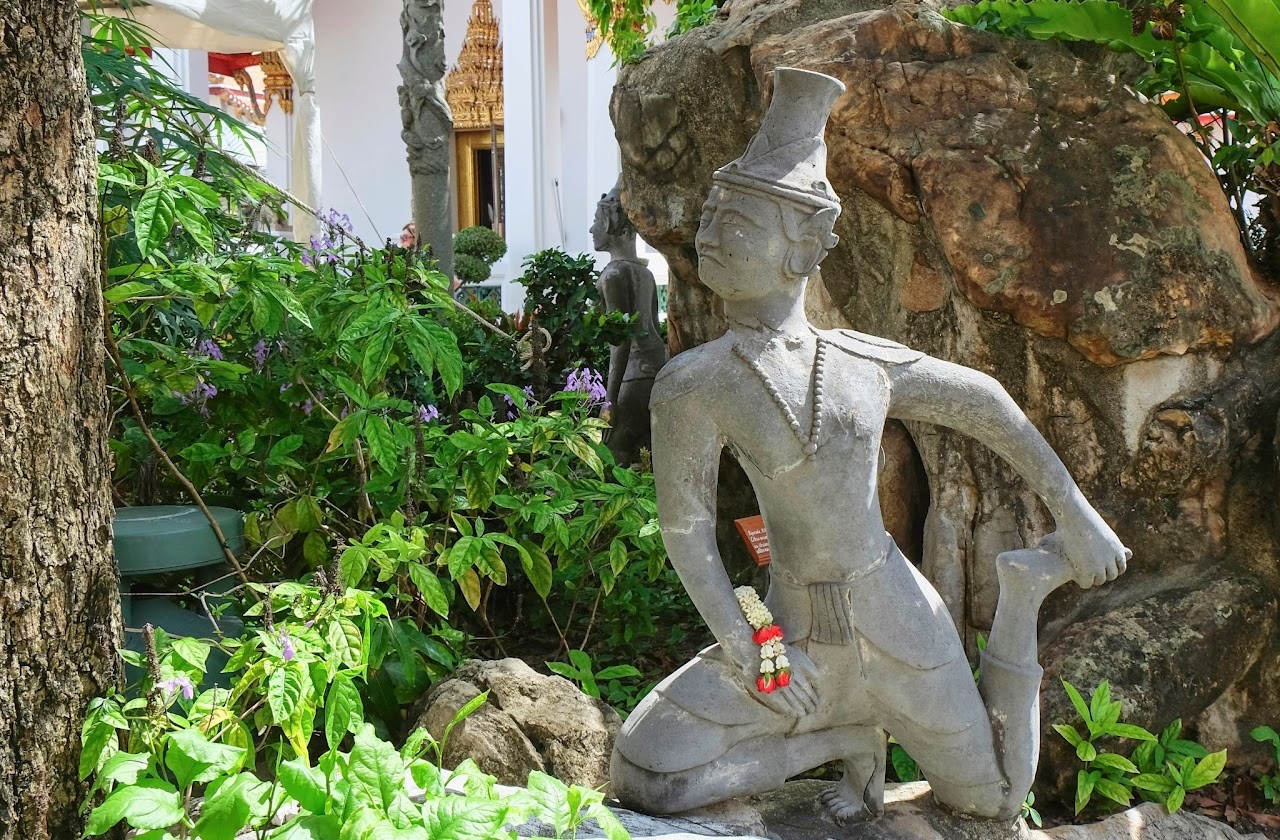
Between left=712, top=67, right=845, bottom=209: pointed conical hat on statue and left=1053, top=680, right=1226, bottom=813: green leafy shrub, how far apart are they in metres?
1.64

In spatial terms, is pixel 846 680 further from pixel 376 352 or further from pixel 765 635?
pixel 376 352

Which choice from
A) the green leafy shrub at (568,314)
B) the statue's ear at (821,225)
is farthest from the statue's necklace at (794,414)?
the green leafy shrub at (568,314)

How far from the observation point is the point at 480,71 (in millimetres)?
12961

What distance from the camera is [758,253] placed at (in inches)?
82.2

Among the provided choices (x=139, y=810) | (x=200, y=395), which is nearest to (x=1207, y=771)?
(x=139, y=810)

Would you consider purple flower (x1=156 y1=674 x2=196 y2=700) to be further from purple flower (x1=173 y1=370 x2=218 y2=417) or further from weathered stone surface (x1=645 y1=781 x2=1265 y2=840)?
purple flower (x1=173 y1=370 x2=218 y2=417)

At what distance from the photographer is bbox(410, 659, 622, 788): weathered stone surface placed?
285 centimetres

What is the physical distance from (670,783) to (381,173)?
12082 millimetres

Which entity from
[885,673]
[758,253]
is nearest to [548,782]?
[885,673]

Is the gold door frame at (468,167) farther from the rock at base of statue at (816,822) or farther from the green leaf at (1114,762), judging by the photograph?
the rock at base of statue at (816,822)

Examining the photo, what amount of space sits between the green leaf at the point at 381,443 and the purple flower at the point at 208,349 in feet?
2.27

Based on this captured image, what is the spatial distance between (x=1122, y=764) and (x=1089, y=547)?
1.04m

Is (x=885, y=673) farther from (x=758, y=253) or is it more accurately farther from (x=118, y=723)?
(x=118, y=723)

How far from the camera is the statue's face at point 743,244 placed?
6.84 feet
